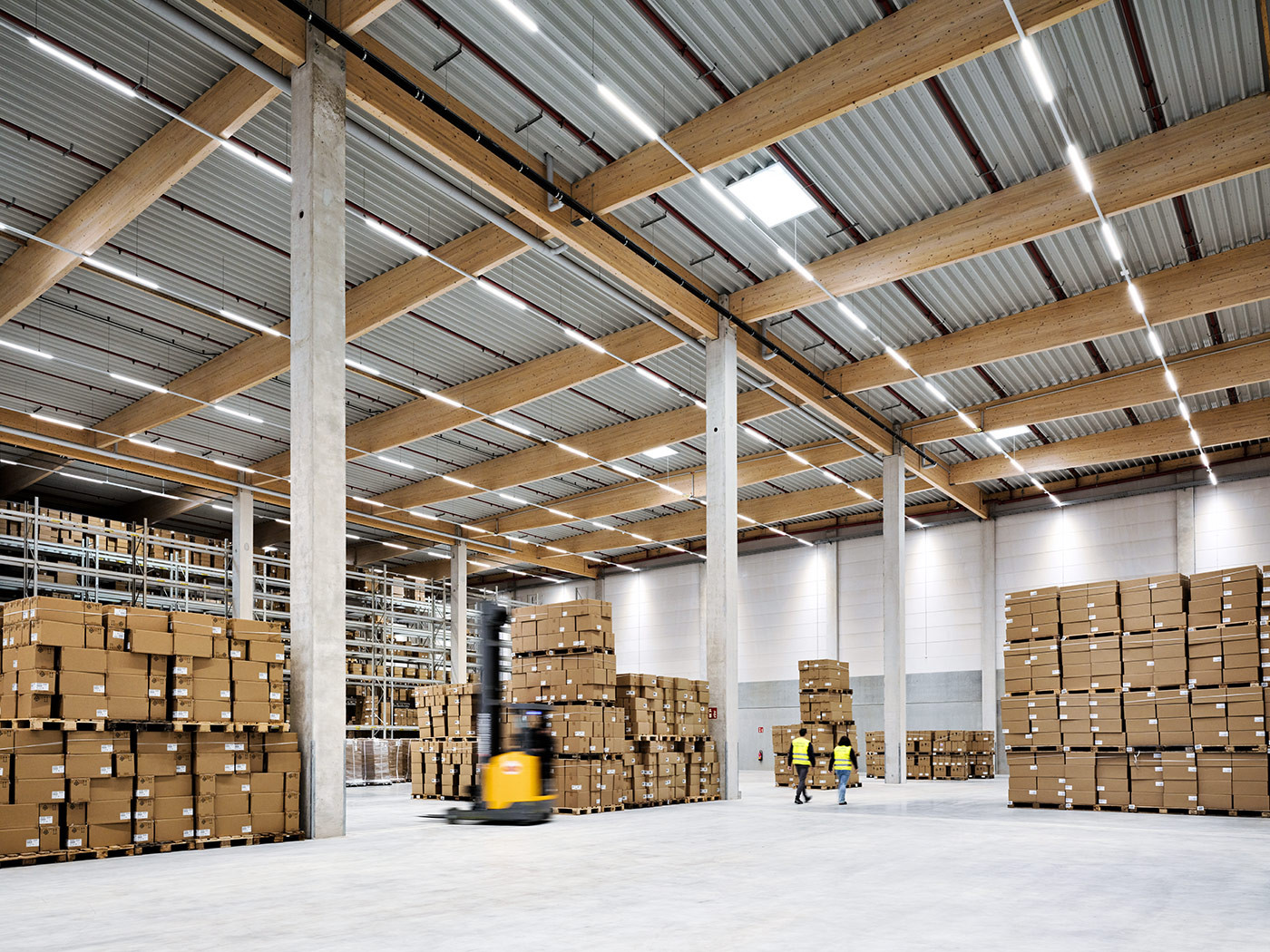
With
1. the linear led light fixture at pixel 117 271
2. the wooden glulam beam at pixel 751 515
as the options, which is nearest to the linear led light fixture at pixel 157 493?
the linear led light fixture at pixel 117 271

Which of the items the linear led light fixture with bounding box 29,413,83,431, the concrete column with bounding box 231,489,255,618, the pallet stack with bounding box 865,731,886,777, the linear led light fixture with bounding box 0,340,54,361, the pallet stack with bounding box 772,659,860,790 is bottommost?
the pallet stack with bounding box 865,731,886,777

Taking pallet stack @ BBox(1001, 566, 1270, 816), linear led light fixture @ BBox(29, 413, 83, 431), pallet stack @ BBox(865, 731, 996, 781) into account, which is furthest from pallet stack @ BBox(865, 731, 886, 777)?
linear led light fixture @ BBox(29, 413, 83, 431)

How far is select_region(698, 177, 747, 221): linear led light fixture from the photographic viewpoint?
12221 mm

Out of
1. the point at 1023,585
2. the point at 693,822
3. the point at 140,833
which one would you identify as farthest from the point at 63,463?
the point at 1023,585

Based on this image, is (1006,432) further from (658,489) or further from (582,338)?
(582,338)

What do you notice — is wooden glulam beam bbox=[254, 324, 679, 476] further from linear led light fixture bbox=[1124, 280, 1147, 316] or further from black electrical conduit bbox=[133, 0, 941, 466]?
linear led light fixture bbox=[1124, 280, 1147, 316]

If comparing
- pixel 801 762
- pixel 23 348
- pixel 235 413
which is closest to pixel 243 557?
pixel 235 413

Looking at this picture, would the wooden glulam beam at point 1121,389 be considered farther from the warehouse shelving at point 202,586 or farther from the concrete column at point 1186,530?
the warehouse shelving at point 202,586

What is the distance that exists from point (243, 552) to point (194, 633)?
46.9ft

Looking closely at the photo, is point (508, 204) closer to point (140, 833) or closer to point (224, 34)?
point (224, 34)

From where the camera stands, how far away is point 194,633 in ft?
29.2

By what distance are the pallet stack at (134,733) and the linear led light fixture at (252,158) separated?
5.32m

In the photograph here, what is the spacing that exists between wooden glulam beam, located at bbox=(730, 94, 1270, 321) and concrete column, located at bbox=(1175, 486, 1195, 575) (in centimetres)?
1349

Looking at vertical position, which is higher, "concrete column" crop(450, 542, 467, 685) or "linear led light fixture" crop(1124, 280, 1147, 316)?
"linear led light fixture" crop(1124, 280, 1147, 316)
